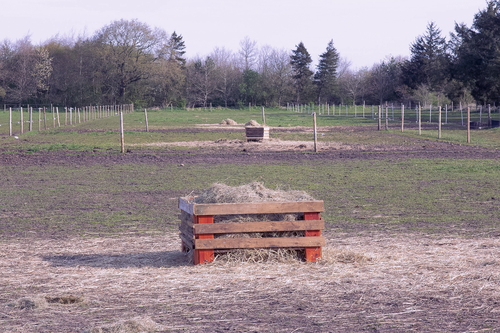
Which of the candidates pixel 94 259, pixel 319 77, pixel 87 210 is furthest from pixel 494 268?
pixel 319 77

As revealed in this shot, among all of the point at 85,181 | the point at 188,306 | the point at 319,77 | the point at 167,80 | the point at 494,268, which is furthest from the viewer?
the point at 319,77

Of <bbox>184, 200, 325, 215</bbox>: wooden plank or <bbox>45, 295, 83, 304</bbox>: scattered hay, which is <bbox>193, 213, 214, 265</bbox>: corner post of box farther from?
<bbox>45, 295, 83, 304</bbox>: scattered hay

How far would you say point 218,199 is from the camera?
625cm

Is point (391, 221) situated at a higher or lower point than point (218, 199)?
lower

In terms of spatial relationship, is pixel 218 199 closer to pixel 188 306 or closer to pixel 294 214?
pixel 294 214

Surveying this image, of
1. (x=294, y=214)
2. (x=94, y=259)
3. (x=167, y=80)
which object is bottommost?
(x=94, y=259)

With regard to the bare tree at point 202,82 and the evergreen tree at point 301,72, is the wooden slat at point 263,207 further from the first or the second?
the evergreen tree at point 301,72

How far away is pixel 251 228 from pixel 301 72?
330 feet

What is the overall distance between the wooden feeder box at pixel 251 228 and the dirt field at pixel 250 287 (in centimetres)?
21

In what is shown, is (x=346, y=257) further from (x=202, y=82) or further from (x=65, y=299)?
(x=202, y=82)

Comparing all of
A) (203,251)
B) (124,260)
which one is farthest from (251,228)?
(124,260)

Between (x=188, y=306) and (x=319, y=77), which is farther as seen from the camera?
(x=319, y=77)

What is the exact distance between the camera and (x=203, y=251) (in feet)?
19.4

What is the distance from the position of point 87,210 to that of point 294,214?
16.7 feet
